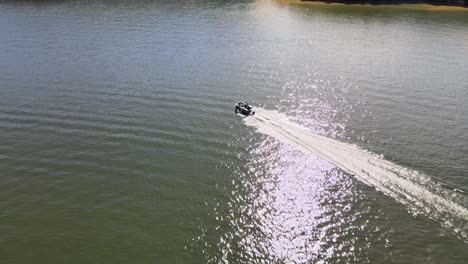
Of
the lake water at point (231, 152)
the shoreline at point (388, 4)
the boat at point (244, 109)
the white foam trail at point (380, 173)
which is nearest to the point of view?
the lake water at point (231, 152)

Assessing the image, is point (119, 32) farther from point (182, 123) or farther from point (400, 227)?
point (400, 227)

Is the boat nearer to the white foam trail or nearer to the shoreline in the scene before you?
the white foam trail

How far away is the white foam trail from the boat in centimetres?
46

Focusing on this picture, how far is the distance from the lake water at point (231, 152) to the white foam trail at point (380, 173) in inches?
4.4

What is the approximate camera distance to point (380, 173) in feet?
73.9

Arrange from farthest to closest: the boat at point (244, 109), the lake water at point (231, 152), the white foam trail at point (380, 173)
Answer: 1. the boat at point (244, 109)
2. the white foam trail at point (380, 173)
3. the lake water at point (231, 152)

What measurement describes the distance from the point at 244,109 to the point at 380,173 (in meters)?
12.0

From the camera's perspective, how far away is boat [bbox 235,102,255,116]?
29891 millimetres

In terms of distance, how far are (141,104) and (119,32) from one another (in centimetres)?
2824

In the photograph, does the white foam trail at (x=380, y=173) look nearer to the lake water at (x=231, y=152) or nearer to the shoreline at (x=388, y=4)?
the lake water at (x=231, y=152)

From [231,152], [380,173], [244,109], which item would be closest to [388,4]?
[244,109]

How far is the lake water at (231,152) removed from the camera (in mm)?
18250

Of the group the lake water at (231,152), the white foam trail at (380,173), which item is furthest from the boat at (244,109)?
the lake water at (231,152)

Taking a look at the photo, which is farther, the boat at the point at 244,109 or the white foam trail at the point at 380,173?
the boat at the point at 244,109
